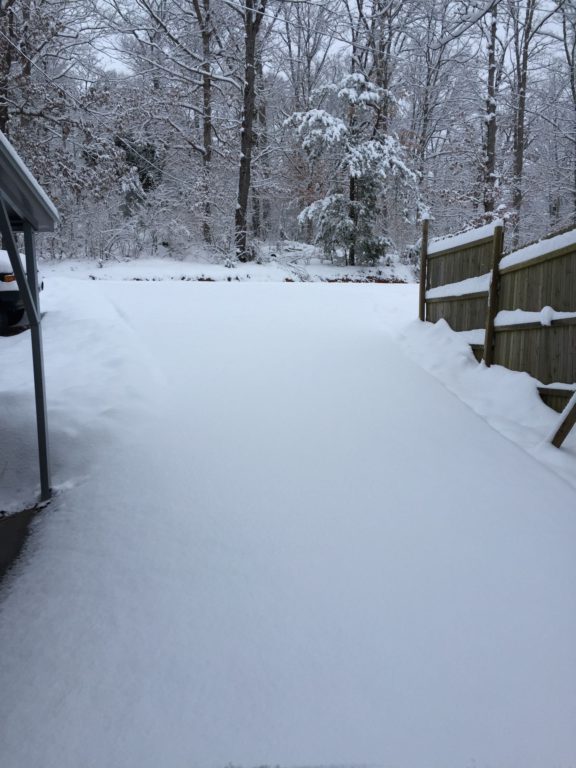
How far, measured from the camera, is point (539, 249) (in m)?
5.16

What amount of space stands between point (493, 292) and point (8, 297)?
6.16 metres

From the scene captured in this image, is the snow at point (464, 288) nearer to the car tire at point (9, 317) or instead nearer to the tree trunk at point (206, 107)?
the car tire at point (9, 317)

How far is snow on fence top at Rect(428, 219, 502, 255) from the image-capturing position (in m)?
6.23

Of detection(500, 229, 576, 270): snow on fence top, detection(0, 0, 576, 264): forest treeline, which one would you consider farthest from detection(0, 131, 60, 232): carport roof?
detection(0, 0, 576, 264): forest treeline

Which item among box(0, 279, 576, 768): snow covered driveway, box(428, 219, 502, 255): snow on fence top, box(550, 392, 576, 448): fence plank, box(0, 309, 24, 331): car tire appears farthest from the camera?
box(0, 309, 24, 331): car tire

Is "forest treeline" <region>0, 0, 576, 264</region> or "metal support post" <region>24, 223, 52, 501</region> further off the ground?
"forest treeline" <region>0, 0, 576, 264</region>

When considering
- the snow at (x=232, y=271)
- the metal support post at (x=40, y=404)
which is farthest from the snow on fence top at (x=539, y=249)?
the snow at (x=232, y=271)

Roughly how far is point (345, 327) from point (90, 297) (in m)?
4.63

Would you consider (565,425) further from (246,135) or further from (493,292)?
(246,135)

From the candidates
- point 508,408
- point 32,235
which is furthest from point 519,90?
point 32,235

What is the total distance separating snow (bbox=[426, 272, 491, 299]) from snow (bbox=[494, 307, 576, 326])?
47cm

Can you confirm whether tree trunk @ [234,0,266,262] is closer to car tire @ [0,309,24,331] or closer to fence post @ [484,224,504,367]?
car tire @ [0,309,24,331]

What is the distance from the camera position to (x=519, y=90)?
65.1 ft

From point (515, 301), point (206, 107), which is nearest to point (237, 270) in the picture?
point (206, 107)
